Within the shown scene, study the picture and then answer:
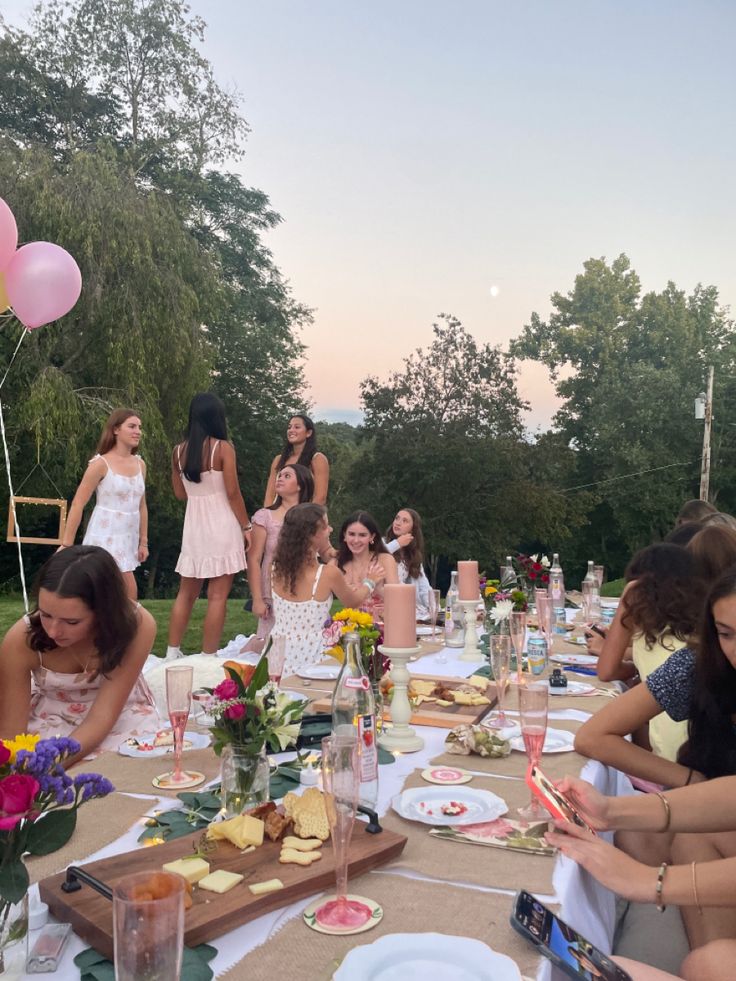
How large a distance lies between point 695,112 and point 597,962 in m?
16.5

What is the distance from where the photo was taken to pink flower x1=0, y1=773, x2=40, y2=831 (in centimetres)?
87

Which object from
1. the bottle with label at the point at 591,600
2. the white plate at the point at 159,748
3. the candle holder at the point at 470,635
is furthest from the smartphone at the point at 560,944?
the bottle with label at the point at 591,600

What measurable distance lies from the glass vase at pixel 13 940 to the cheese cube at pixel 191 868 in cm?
24

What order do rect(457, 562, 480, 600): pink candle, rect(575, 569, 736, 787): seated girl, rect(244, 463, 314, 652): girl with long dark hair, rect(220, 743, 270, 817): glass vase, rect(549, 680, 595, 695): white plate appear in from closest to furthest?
Answer: 1. rect(220, 743, 270, 817): glass vase
2. rect(575, 569, 736, 787): seated girl
3. rect(549, 680, 595, 695): white plate
4. rect(457, 562, 480, 600): pink candle
5. rect(244, 463, 314, 652): girl with long dark hair

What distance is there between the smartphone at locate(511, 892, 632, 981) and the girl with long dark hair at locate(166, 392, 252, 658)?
4.15 meters

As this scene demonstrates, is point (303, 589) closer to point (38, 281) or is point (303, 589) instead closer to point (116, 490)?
point (116, 490)

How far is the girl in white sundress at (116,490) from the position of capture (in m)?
5.40

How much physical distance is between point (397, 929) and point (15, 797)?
0.60 m

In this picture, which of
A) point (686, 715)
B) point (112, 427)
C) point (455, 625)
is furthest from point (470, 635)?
point (112, 427)

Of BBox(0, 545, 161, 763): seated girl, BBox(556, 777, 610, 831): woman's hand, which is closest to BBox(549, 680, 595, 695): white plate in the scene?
BBox(556, 777, 610, 831): woman's hand

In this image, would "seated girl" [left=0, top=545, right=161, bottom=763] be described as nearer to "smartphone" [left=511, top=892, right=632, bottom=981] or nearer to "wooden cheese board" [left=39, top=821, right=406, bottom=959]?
"wooden cheese board" [left=39, top=821, right=406, bottom=959]

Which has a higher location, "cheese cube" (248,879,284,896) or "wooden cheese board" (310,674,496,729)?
"cheese cube" (248,879,284,896)

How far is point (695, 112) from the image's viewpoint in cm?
1414

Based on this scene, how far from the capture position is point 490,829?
1.48 meters
